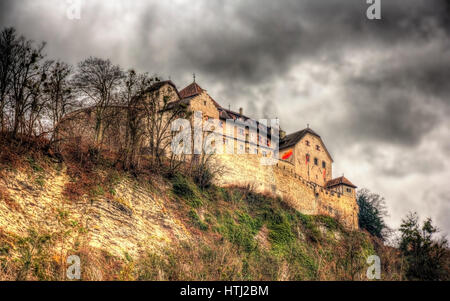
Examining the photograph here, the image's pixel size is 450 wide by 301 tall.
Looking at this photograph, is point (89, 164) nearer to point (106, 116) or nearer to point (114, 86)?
point (106, 116)

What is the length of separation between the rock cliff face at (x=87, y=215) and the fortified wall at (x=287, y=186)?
10.6m

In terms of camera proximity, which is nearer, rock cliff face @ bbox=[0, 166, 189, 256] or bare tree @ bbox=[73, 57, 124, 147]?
rock cliff face @ bbox=[0, 166, 189, 256]

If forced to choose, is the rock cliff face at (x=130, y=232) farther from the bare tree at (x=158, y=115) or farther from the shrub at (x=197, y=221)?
the bare tree at (x=158, y=115)

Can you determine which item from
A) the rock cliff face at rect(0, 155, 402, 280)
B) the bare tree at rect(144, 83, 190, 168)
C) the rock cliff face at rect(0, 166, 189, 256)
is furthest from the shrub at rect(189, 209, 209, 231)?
the bare tree at rect(144, 83, 190, 168)

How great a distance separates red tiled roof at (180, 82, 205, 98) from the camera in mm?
42438

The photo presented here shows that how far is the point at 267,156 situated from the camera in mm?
46531

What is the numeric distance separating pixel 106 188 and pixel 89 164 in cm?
180

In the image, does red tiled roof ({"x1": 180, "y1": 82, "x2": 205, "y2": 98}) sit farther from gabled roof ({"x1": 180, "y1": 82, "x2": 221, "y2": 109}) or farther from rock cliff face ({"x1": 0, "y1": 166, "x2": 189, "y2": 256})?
rock cliff face ({"x1": 0, "y1": 166, "x2": 189, "y2": 256})

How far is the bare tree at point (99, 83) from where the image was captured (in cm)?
2623

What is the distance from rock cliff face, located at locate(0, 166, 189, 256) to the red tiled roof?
61.6ft

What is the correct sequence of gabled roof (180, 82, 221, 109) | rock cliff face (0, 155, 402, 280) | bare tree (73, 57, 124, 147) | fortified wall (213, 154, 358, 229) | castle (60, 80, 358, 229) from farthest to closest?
gabled roof (180, 82, 221, 109)
fortified wall (213, 154, 358, 229)
castle (60, 80, 358, 229)
bare tree (73, 57, 124, 147)
rock cliff face (0, 155, 402, 280)

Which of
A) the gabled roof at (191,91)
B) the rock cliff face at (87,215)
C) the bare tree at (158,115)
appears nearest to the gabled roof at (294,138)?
the gabled roof at (191,91)

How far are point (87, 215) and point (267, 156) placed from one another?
28.1m
